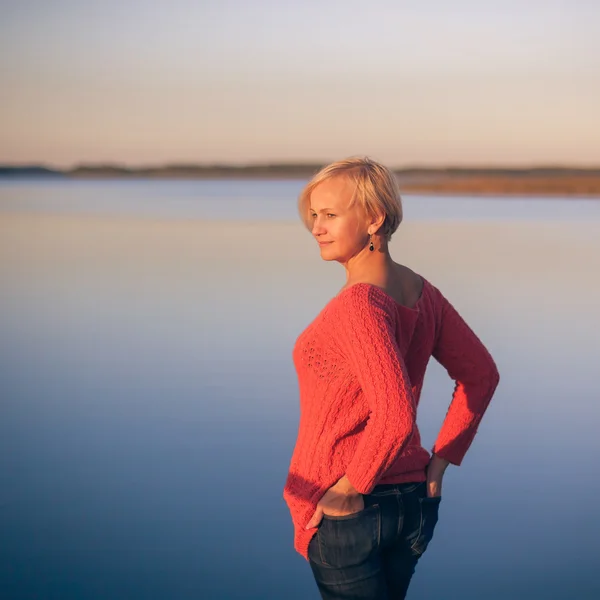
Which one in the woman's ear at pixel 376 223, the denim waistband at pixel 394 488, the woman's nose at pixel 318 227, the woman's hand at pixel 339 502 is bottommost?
the woman's hand at pixel 339 502

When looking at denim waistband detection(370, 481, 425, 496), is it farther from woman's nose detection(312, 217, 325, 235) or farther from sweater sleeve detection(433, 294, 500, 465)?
woman's nose detection(312, 217, 325, 235)

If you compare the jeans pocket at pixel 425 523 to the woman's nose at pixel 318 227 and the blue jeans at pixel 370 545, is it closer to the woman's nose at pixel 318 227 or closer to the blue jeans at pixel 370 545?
the blue jeans at pixel 370 545

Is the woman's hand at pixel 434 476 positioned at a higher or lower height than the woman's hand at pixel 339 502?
higher

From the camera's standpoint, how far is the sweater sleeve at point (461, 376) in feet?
5.85

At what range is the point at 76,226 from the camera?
14.5 m

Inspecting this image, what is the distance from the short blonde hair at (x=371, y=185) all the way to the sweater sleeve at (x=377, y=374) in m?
0.14

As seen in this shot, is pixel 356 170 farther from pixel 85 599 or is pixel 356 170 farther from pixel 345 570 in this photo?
pixel 85 599

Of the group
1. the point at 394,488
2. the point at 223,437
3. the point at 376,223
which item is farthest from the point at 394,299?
the point at 223,437

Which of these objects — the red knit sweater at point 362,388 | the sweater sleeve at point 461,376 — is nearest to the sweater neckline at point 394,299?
the red knit sweater at point 362,388

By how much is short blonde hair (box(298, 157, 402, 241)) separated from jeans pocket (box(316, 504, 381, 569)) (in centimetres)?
47

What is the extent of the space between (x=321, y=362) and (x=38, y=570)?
158 cm

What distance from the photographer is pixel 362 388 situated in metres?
1.51

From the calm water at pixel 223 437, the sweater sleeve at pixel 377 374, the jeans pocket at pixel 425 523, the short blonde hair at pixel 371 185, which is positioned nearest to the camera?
the sweater sleeve at pixel 377 374

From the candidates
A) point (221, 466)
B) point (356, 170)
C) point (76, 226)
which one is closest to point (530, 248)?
point (76, 226)
